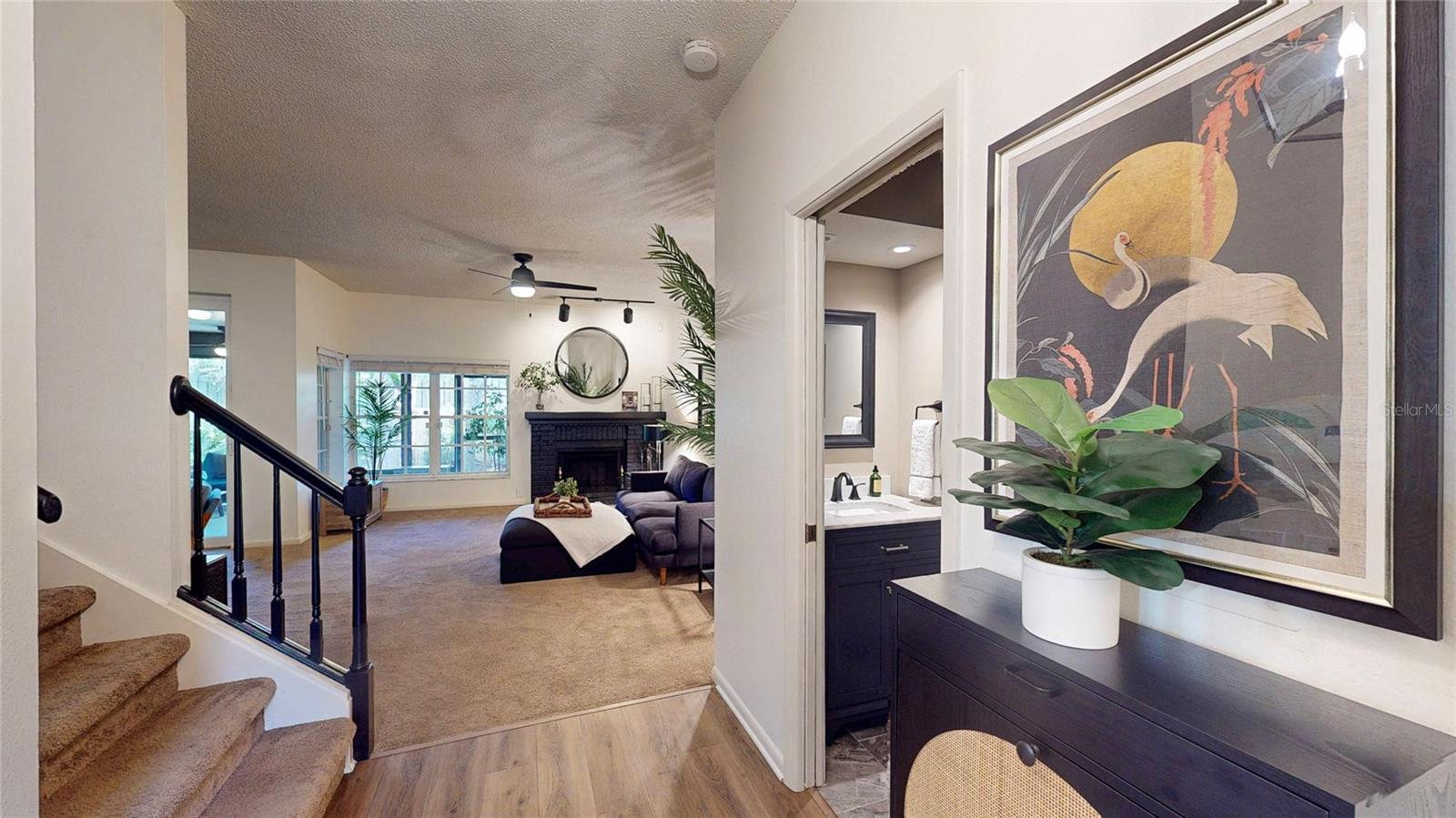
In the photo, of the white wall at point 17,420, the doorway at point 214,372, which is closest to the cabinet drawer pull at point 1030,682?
the white wall at point 17,420

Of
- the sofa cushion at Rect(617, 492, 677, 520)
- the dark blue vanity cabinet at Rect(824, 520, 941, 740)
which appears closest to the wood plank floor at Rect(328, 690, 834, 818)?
the dark blue vanity cabinet at Rect(824, 520, 941, 740)

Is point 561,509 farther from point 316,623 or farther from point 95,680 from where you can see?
point 95,680

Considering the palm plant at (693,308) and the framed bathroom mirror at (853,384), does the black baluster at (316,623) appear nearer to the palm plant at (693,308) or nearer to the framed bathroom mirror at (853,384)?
the palm plant at (693,308)

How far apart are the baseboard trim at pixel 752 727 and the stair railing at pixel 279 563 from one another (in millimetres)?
1401

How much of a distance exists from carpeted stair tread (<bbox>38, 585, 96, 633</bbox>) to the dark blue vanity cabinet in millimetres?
2325

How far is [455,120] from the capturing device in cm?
274

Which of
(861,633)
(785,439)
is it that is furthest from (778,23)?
(861,633)

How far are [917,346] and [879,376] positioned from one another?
10.3 inches

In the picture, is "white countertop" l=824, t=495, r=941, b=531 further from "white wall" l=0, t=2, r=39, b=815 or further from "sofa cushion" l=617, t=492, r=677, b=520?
"sofa cushion" l=617, t=492, r=677, b=520

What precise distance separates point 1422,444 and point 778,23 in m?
2.11

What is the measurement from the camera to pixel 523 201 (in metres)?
3.79

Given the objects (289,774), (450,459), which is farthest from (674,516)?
(450,459)

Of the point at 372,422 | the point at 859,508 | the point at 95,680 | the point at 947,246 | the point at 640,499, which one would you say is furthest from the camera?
the point at 372,422

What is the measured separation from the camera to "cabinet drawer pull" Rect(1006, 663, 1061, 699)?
28.4 inches
